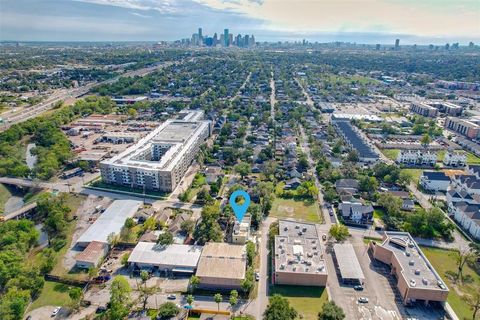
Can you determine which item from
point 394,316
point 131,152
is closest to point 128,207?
point 131,152

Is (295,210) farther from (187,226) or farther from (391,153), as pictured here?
(391,153)

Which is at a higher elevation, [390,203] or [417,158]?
[417,158]

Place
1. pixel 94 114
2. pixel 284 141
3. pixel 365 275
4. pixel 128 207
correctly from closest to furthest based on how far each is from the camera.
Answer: pixel 365 275 → pixel 128 207 → pixel 284 141 → pixel 94 114

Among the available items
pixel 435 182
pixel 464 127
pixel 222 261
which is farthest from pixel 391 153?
pixel 222 261

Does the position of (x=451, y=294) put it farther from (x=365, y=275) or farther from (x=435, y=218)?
(x=435, y=218)

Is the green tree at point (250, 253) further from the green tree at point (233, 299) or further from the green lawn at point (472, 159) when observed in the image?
the green lawn at point (472, 159)

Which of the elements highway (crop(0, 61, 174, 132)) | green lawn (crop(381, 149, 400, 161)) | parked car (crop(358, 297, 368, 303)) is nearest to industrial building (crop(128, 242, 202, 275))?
parked car (crop(358, 297, 368, 303))

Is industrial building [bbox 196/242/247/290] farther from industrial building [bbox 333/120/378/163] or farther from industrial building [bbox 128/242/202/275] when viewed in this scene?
industrial building [bbox 333/120/378/163]
